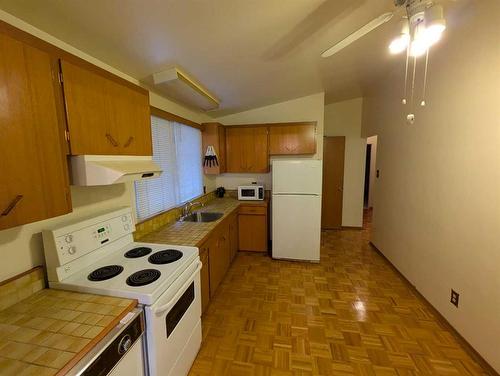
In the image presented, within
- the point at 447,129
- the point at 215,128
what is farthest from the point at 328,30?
the point at 215,128

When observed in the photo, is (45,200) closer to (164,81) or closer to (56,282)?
(56,282)

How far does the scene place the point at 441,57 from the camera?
2.08 metres

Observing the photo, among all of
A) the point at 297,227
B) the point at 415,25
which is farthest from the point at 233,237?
the point at 415,25

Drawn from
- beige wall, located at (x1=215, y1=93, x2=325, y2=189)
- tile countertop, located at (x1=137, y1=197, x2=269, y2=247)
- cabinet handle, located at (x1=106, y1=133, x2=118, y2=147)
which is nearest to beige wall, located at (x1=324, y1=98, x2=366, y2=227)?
beige wall, located at (x1=215, y1=93, x2=325, y2=189)

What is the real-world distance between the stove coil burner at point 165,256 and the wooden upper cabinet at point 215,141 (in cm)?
211

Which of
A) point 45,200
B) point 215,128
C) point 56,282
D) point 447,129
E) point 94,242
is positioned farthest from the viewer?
point 215,128

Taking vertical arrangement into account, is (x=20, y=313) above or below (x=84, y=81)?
below

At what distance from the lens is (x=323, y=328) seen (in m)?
2.05

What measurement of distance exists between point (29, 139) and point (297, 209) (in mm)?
2885

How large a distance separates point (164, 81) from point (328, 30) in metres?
1.48

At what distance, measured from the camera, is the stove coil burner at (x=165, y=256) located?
152 cm

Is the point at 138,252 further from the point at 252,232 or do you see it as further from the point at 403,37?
the point at 403,37

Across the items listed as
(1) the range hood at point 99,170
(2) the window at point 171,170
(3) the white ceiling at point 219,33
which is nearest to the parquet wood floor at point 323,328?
(2) the window at point 171,170

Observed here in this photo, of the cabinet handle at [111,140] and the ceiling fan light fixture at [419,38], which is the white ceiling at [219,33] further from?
the cabinet handle at [111,140]
